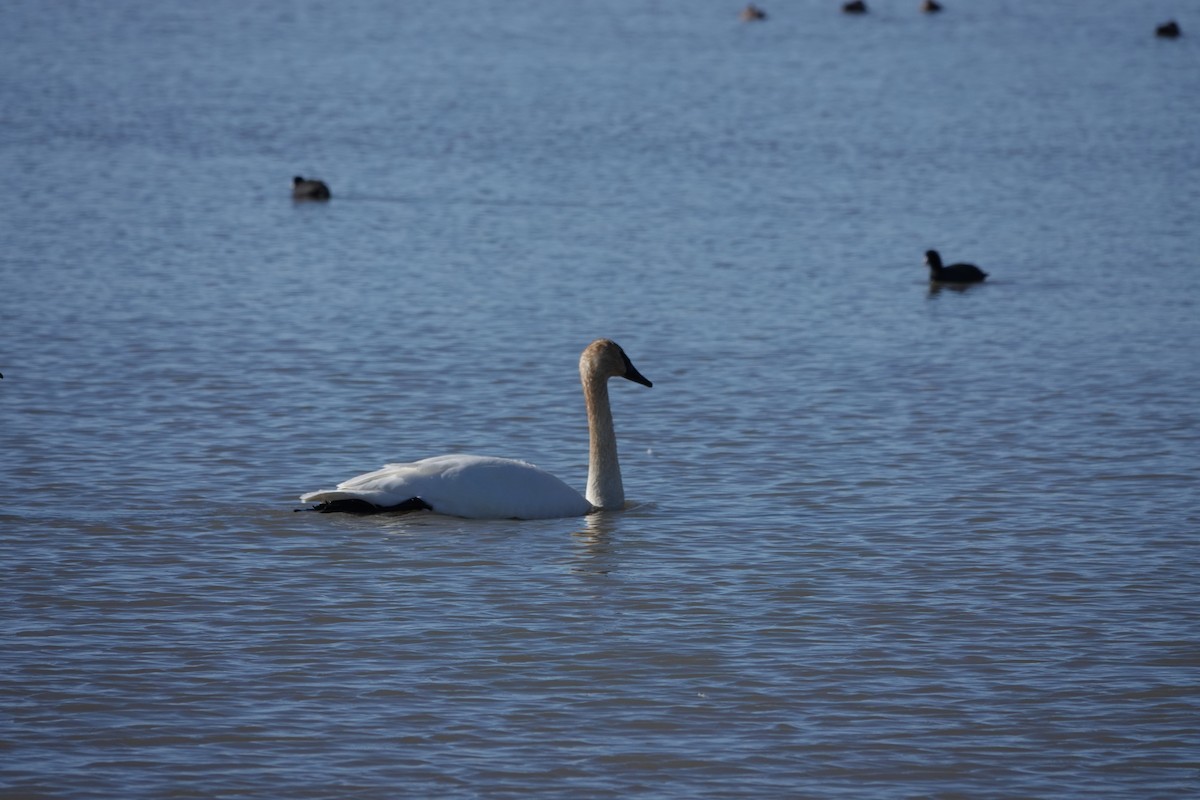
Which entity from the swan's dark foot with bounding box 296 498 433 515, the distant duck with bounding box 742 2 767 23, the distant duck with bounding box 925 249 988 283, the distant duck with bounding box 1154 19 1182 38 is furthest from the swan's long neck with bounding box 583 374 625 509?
the distant duck with bounding box 742 2 767 23

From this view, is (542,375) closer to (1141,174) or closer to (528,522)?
(528,522)

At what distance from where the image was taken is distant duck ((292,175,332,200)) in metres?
24.8

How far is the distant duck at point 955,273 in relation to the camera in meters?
19.1

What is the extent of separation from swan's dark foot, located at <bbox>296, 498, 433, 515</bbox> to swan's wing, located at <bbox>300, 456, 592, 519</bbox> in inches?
2.0

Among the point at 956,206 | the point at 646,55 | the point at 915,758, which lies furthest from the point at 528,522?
the point at 646,55

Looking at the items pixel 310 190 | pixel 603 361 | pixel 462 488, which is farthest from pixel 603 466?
pixel 310 190

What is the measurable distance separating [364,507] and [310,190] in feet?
49.8

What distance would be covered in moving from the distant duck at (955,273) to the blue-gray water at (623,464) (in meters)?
0.24

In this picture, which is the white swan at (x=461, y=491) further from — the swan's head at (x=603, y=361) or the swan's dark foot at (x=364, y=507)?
the swan's head at (x=603, y=361)

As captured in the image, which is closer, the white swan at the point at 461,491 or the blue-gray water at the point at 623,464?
the blue-gray water at the point at 623,464

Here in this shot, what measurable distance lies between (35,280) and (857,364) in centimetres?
792

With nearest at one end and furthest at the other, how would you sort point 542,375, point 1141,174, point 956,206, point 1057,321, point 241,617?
point 241,617 < point 542,375 < point 1057,321 < point 956,206 < point 1141,174

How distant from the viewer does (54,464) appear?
11.4 metres

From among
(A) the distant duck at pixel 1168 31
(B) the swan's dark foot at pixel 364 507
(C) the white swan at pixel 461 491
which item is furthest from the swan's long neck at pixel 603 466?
(A) the distant duck at pixel 1168 31
